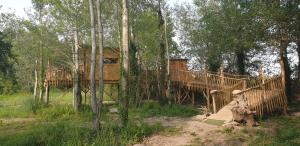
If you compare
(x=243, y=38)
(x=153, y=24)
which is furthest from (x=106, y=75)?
(x=243, y=38)

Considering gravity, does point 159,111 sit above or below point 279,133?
above

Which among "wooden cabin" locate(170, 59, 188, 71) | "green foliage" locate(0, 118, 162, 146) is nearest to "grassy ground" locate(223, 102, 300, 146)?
"green foliage" locate(0, 118, 162, 146)

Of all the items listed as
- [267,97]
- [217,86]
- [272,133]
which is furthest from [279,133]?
[217,86]

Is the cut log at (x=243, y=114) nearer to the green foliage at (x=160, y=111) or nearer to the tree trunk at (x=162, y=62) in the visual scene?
the green foliage at (x=160, y=111)

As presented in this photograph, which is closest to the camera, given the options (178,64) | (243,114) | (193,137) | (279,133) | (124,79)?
(279,133)

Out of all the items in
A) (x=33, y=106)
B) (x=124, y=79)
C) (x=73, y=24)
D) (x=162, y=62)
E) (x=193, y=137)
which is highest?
(x=73, y=24)

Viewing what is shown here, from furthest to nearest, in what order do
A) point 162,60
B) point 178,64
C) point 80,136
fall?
point 178,64 < point 162,60 < point 80,136

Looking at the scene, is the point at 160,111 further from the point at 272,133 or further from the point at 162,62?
the point at 272,133

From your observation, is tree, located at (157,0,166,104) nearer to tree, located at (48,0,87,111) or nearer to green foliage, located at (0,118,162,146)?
tree, located at (48,0,87,111)

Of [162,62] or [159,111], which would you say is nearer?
[159,111]

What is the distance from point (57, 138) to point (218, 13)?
20.5m

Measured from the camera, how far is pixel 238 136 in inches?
536

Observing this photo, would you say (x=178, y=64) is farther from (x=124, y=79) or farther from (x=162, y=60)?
(x=124, y=79)

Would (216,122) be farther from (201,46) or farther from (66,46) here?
(201,46)
